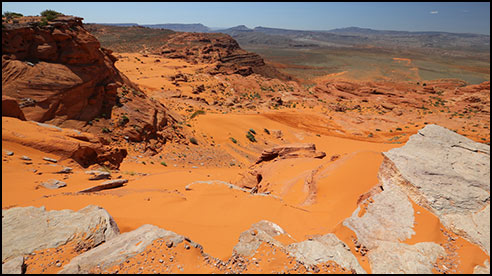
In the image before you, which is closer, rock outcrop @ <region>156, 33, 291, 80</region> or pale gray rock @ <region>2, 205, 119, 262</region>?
pale gray rock @ <region>2, 205, 119, 262</region>

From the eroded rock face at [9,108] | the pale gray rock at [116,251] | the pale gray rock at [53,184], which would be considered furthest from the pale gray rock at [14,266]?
the eroded rock face at [9,108]

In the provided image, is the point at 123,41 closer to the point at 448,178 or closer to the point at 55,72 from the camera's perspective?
the point at 55,72

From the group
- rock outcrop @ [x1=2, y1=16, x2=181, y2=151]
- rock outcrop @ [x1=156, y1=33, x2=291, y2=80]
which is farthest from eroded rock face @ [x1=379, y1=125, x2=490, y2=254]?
rock outcrop @ [x1=156, y1=33, x2=291, y2=80]

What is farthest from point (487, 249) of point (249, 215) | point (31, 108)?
point (31, 108)

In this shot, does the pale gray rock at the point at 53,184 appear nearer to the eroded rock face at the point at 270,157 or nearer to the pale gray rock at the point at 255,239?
the pale gray rock at the point at 255,239

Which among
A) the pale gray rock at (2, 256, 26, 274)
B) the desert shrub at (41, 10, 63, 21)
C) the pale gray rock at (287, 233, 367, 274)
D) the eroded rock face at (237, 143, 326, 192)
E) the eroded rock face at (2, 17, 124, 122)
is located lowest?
the eroded rock face at (237, 143, 326, 192)

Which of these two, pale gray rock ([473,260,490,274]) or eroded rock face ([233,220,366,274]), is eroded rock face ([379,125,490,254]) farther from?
eroded rock face ([233,220,366,274])
